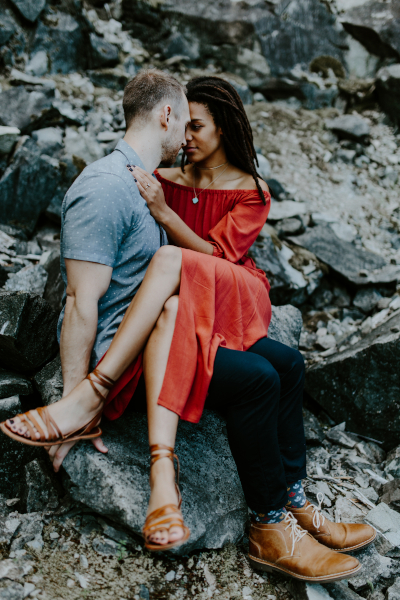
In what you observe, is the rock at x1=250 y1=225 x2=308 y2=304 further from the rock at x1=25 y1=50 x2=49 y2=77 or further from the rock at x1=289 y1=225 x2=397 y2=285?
the rock at x1=25 y1=50 x2=49 y2=77

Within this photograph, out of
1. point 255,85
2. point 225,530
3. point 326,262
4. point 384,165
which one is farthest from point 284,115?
point 225,530

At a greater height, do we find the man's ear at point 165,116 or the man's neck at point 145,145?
the man's ear at point 165,116

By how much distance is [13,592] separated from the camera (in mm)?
1862

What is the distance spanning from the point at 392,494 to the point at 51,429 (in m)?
2.25

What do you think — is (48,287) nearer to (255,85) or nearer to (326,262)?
(326,262)

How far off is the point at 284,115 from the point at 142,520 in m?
7.87

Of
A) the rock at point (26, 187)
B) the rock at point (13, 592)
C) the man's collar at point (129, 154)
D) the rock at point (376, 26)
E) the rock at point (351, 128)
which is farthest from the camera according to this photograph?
the rock at point (376, 26)

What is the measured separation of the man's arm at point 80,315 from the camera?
217cm

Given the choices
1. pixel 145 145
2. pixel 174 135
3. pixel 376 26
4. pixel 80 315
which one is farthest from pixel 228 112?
pixel 376 26

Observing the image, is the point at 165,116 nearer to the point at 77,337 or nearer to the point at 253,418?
the point at 77,337

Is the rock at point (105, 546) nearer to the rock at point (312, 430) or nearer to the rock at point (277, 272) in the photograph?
the rock at point (312, 430)

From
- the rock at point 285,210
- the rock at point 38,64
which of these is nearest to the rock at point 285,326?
the rock at point 285,210

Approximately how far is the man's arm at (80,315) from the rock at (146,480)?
0.42 m

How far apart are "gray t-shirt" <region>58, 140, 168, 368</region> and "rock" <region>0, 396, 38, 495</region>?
0.73 m
